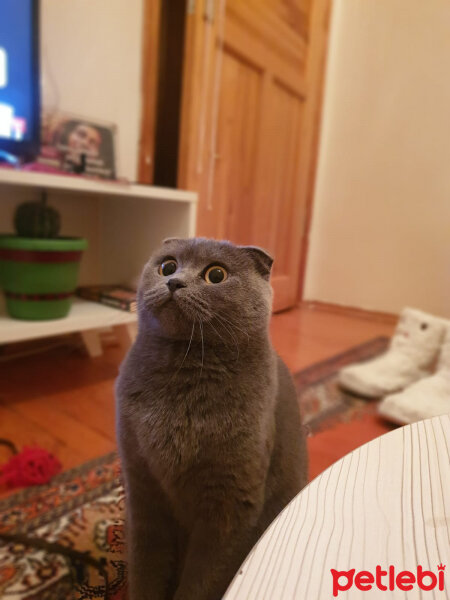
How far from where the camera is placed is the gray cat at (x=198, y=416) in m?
0.47

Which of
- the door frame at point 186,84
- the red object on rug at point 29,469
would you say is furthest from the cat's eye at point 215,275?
the door frame at point 186,84

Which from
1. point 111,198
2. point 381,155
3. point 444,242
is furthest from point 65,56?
point 444,242

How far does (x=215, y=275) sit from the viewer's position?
0.49 metres

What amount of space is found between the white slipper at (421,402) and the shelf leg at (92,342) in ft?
3.39

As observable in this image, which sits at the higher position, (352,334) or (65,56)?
(65,56)

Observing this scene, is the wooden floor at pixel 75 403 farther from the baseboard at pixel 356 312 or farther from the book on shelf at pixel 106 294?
the baseboard at pixel 356 312

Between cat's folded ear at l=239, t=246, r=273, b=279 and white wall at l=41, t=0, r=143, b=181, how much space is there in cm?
127

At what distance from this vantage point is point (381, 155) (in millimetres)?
2609

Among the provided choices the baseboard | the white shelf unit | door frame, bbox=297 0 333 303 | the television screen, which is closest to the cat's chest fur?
the white shelf unit

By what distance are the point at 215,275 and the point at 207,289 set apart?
27mm

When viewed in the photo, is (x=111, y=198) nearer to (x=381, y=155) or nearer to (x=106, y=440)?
(x=106, y=440)

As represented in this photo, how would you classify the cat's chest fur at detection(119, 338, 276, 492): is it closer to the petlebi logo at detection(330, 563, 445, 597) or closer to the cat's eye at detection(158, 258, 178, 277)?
the cat's eye at detection(158, 258, 178, 277)

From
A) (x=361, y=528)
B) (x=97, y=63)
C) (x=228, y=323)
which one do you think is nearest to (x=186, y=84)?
(x=97, y=63)

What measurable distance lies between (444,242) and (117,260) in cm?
190
